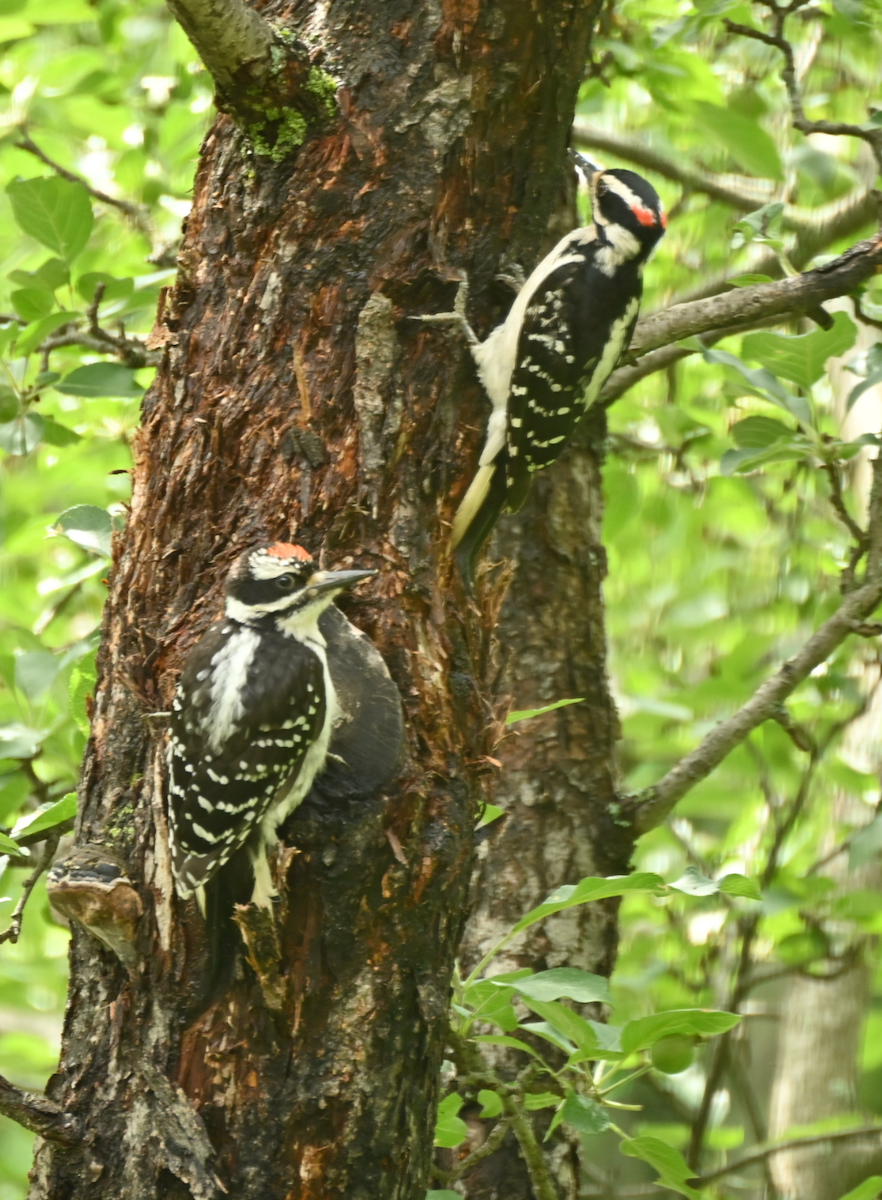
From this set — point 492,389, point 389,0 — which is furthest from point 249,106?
point 492,389

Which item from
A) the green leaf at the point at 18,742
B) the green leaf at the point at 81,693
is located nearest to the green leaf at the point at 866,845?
the green leaf at the point at 81,693

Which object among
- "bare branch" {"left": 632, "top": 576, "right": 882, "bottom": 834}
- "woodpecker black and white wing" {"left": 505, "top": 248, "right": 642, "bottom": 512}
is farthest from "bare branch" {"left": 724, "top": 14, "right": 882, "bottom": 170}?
"bare branch" {"left": 632, "top": 576, "right": 882, "bottom": 834}

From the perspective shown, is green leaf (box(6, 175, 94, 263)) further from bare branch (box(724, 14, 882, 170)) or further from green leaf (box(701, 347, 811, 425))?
bare branch (box(724, 14, 882, 170))

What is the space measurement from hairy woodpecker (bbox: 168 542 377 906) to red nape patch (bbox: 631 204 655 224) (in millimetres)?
1618

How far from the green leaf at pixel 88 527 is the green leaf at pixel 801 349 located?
1.42 metres

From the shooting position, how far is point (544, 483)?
3.04 metres

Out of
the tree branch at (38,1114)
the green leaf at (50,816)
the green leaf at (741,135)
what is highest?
the green leaf at (741,135)

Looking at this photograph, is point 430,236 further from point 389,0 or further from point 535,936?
point 535,936

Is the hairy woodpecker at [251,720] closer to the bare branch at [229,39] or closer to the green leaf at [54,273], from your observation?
the bare branch at [229,39]

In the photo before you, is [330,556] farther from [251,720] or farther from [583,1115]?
[583,1115]

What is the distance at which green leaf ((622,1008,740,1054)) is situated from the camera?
194cm

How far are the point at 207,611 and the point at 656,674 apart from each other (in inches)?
116

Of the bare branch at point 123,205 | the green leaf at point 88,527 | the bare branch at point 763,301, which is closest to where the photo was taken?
the bare branch at point 763,301

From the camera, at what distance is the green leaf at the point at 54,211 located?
8.50 feet
